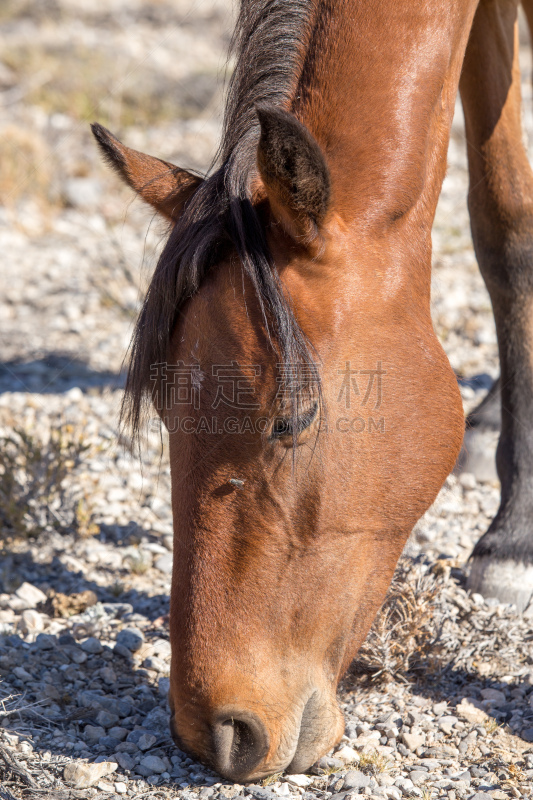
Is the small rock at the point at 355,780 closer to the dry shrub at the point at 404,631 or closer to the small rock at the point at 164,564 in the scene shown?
the dry shrub at the point at 404,631

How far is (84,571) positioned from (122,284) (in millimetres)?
3329

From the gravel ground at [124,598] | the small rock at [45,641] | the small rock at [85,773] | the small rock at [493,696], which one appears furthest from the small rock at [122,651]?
the small rock at [493,696]

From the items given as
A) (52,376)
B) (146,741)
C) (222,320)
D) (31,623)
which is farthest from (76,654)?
(52,376)

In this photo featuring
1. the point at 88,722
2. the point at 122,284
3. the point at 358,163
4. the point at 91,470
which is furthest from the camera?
the point at 122,284

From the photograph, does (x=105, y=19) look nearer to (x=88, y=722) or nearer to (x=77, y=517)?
(x=77, y=517)

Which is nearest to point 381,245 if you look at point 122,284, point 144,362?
point 144,362

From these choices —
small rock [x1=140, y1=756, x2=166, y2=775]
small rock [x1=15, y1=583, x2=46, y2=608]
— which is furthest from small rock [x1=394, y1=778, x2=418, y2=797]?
small rock [x1=15, y1=583, x2=46, y2=608]

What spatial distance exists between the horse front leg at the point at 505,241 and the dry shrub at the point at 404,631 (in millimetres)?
415

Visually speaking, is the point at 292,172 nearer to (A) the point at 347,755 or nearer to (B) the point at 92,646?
(A) the point at 347,755

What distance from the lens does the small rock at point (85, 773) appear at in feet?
6.77

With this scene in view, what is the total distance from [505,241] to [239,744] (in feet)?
7.65

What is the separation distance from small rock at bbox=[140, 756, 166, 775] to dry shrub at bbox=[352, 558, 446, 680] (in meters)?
0.73

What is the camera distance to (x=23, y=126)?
8.27 metres

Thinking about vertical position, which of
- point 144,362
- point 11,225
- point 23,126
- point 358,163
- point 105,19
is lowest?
point 144,362
